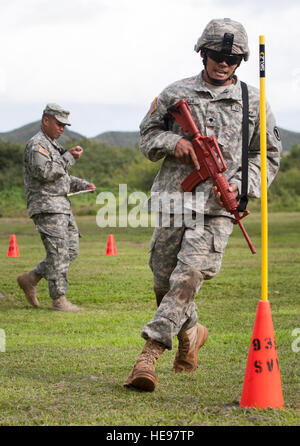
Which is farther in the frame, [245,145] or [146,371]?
[245,145]

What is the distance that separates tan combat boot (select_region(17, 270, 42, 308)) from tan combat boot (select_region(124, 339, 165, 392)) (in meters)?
4.84

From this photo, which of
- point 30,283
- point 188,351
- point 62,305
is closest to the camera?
point 188,351

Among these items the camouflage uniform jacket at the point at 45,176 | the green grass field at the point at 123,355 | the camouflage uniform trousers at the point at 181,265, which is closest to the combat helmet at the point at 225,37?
the camouflage uniform trousers at the point at 181,265

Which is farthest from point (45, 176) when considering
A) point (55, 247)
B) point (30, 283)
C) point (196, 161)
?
point (196, 161)

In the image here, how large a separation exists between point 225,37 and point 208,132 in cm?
63

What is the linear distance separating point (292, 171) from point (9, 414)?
63.6 meters

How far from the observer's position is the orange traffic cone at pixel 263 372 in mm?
4617

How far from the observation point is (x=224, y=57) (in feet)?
17.5

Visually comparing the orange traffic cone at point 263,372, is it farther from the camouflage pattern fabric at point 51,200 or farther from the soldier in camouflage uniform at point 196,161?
the camouflage pattern fabric at point 51,200

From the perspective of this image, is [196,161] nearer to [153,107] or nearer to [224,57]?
[153,107]

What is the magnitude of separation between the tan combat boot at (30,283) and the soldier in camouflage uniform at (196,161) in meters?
4.42

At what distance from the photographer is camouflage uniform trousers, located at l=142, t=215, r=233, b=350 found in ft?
16.9

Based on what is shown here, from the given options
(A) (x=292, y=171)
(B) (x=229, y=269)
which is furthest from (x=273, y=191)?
(B) (x=229, y=269)
